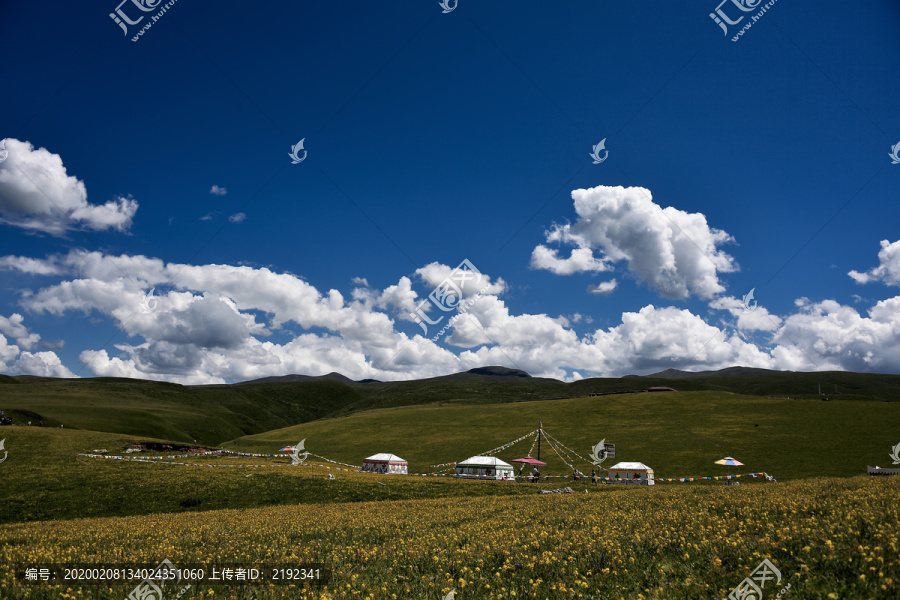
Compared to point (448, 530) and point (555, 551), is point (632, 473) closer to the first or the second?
point (448, 530)

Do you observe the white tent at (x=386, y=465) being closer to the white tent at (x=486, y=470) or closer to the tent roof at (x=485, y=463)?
the white tent at (x=486, y=470)

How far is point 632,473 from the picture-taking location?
58531 mm

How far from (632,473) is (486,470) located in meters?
18.2

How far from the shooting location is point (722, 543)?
11.8 metres

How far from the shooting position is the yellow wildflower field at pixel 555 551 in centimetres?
984

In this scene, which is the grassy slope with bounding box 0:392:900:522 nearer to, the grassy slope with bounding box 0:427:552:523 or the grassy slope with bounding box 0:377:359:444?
the grassy slope with bounding box 0:427:552:523

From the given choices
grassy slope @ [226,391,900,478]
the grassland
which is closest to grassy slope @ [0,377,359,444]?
grassy slope @ [226,391,900,478]

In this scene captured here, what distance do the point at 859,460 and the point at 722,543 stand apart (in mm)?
68216

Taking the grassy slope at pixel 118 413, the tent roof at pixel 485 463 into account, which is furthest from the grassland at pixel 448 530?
the grassy slope at pixel 118 413

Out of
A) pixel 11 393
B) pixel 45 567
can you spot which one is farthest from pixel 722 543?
pixel 11 393

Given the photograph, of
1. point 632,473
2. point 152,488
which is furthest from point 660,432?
point 152,488

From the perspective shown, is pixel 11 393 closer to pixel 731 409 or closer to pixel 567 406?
pixel 567 406

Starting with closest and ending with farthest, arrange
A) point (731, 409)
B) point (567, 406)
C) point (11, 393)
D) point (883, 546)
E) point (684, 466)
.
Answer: point (883, 546), point (684, 466), point (731, 409), point (567, 406), point (11, 393)

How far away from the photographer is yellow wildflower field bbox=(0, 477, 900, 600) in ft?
32.3
